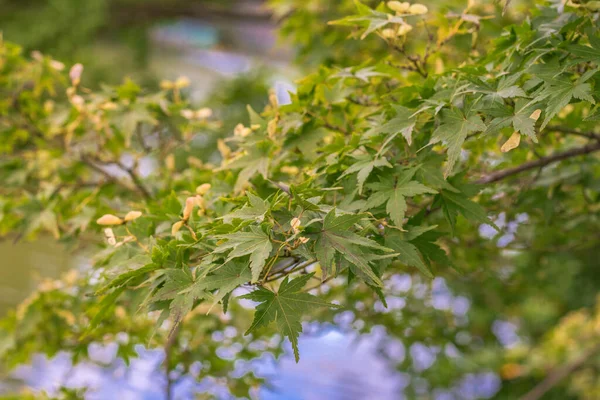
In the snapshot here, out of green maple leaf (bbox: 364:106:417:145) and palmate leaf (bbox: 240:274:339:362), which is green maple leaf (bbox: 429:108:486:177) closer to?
green maple leaf (bbox: 364:106:417:145)

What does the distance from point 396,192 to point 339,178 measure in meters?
0.08

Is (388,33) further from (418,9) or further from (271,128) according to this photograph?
(271,128)

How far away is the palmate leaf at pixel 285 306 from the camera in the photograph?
0.74m

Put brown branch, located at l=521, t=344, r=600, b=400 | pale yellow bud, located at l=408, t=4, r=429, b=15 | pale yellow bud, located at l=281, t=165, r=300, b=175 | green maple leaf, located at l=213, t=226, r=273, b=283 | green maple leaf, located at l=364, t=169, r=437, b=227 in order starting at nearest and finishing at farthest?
green maple leaf, located at l=213, t=226, r=273, b=283
green maple leaf, located at l=364, t=169, r=437, b=227
pale yellow bud, located at l=408, t=4, r=429, b=15
pale yellow bud, located at l=281, t=165, r=300, b=175
brown branch, located at l=521, t=344, r=600, b=400

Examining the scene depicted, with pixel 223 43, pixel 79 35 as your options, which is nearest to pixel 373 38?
pixel 79 35

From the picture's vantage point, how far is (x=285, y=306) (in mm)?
750

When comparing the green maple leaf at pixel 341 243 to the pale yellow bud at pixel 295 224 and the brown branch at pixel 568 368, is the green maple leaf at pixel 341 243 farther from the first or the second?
the brown branch at pixel 568 368

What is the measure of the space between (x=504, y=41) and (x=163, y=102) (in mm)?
782

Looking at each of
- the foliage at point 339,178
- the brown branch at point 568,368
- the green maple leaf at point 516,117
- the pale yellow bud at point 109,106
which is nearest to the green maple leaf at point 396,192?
the foliage at point 339,178

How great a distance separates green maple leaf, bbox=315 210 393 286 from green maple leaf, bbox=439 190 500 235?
22 cm

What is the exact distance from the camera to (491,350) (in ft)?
10.8

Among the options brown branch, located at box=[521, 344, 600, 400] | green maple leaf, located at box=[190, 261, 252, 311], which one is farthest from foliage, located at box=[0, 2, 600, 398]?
brown branch, located at box=[521, 344, 600, 400]

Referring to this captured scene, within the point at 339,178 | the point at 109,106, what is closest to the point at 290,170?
the point at 339,178

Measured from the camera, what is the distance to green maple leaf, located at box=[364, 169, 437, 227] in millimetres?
826
